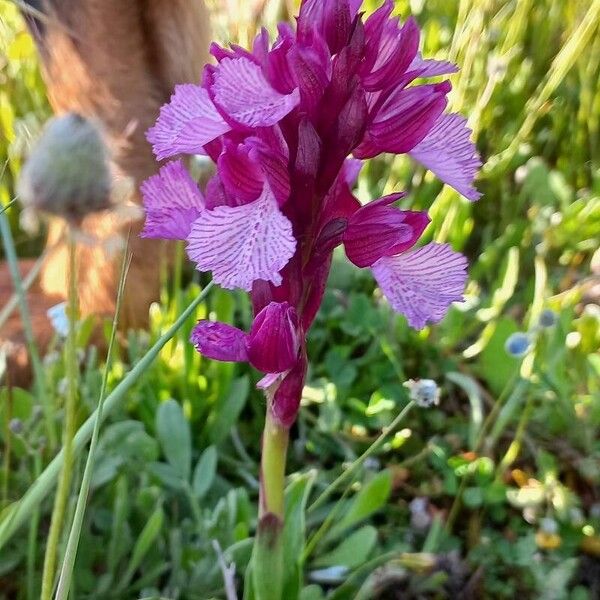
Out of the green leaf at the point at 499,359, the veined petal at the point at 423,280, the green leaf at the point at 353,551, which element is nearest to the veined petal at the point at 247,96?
the veined petal at the point at 423,280

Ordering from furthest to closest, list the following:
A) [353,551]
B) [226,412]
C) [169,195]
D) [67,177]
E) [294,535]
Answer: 1. [226,412]
2. [353,551]
3. [294,535]
4. [169,195]
5. [67,177]

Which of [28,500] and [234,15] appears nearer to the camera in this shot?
[28,500]

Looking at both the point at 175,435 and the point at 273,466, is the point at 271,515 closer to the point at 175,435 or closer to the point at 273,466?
the point at 273,466

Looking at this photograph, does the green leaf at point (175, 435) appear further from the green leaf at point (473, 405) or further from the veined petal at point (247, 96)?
the veined petal at point (247, 96)

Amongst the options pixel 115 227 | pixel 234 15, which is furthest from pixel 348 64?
pixel 234 15

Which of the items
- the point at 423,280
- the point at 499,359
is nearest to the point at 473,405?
the point at 499,359

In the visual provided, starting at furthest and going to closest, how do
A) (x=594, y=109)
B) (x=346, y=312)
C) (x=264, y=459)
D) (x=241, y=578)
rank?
(x=594, y=109) → (x=346, y=312) → (x=241, y=578) → (x=264, y=459)

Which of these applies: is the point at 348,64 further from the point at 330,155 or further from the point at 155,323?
the point at 155,323

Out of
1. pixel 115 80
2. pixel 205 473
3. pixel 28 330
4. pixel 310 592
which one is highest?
pixel 115 80
